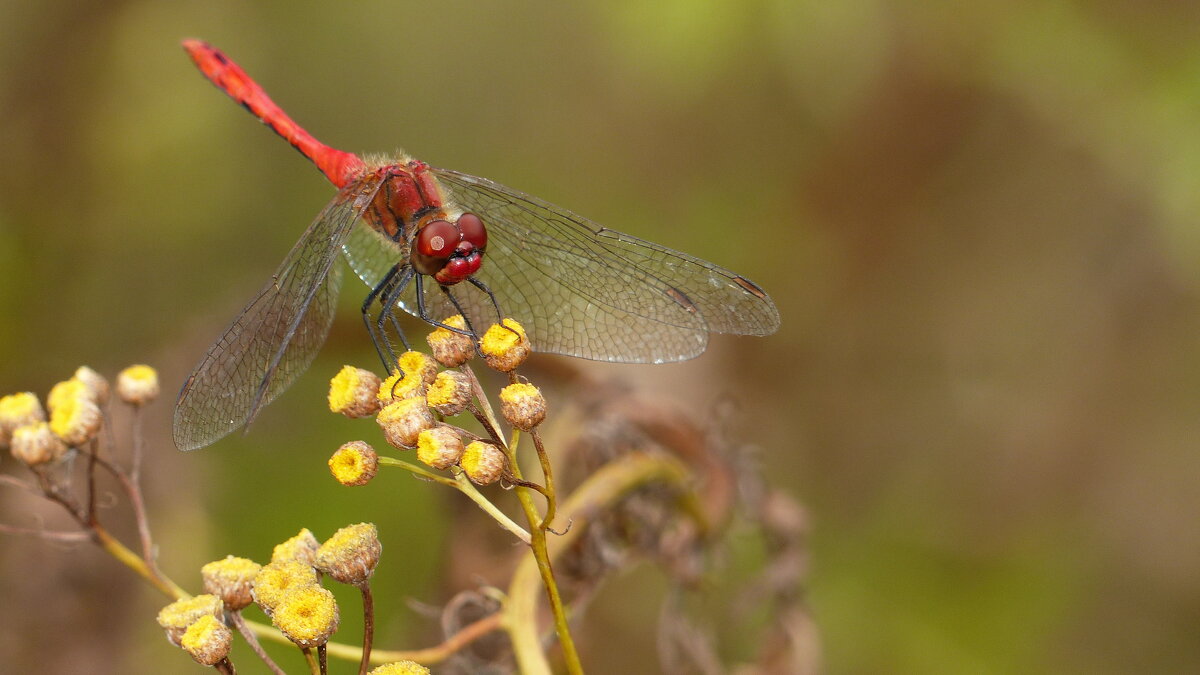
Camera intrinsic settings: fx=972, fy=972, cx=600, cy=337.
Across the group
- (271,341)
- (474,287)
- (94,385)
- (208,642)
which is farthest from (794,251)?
(208,642)

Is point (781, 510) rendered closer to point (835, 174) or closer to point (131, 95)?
point (835, 174)

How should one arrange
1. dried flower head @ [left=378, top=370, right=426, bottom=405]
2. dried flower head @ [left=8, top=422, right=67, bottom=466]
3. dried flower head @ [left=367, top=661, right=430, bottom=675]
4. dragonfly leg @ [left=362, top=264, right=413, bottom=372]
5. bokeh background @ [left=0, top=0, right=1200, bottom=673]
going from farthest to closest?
bokeh background @ [left=0, top=0, right=1200, bottom=673], dragonfly leg @ [left=362, top=264, right=413, bottom=372], dried flower head @ [left=8, top=422, right=67, bottom=466], dried flower head @ [left=378, top=370, right=426, bottom=405], dried flower head @ [left=367, top=661, right=430, bottom=675]

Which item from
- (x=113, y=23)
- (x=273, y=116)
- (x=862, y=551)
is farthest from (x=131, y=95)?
(x=862, y=551)

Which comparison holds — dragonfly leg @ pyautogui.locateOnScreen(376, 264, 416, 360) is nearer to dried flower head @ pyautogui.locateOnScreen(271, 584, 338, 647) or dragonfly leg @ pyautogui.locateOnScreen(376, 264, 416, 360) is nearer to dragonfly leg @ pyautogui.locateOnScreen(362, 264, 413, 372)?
dragonfly leg @ pyautogui.locateOnScreen(362, 264, 413, 372)

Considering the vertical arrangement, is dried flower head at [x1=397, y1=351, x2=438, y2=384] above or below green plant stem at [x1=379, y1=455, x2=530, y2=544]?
above

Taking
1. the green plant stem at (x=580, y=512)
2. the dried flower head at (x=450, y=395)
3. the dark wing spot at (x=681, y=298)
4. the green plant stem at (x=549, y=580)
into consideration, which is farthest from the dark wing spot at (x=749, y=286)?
the green plant stem at (x=549, y=580)

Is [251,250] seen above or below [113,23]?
below

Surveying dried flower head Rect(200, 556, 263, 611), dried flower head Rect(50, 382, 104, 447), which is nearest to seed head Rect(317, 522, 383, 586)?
dried flower head Rect(200, 556, 263, 611)
